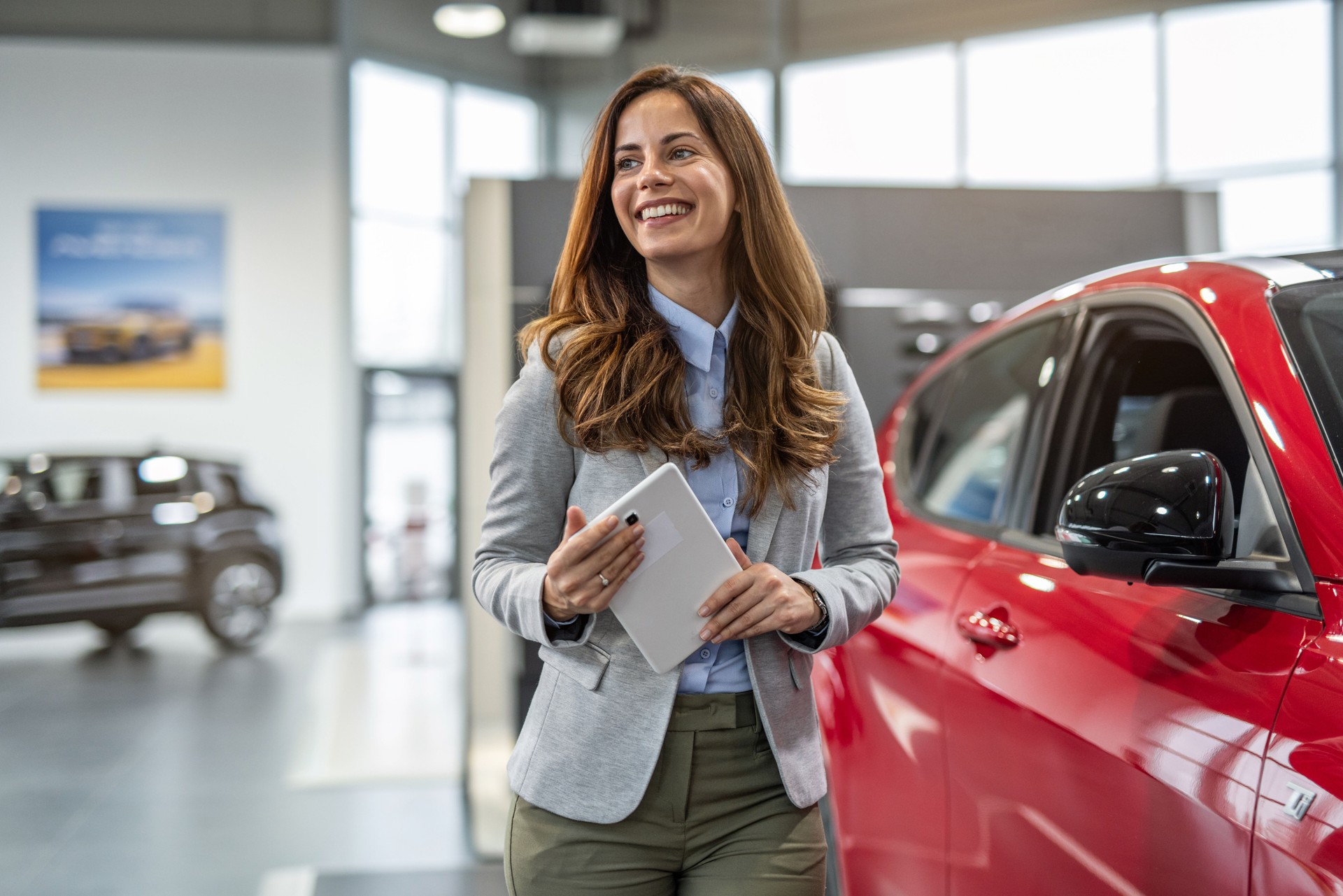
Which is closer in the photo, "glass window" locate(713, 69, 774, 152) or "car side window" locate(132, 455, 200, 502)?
"car side window" locate(132, 455, 200, 502)

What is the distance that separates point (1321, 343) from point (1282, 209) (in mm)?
8379

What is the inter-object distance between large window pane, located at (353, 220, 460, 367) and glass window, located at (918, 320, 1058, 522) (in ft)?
25.4

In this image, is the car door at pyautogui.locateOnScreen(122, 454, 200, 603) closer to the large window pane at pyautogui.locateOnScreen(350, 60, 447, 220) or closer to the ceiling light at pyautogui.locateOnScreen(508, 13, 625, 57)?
the large window pane at pyautogui.locateOnScreen(350, 60, 447, 220)

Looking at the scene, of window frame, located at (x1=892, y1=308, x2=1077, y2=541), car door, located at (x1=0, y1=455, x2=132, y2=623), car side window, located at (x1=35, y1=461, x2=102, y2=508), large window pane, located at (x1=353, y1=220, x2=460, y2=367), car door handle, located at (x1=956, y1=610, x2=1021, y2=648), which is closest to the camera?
car door handle, located at (x1=956, y1=610, x2=1021, y2=648)

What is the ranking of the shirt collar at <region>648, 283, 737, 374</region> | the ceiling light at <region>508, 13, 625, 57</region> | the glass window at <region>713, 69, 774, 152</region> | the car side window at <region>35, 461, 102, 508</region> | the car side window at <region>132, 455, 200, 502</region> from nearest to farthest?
the shirt collar at <region>648, 283, 737, 374</region>
the car side window at <region>35, 461, 102, 508</region>
the car side window at <region>132, 455, 200, 502</region>
the ceiling light at <region>508, 13, 625, 57</region>
the glass window at <region>713, 69, 774, 152</region>

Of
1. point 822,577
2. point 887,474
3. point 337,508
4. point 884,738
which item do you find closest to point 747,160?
point 822,577

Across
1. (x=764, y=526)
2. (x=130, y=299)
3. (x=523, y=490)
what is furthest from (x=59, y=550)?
(x=764, y=526)

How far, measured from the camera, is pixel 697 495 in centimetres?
122

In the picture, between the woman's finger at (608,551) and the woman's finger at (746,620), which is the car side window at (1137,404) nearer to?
the woman's finger at (746,620)

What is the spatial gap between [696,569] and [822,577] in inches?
6.7

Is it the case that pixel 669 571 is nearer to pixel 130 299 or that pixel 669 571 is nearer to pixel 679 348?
pixel 679 348

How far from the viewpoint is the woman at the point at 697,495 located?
3.77 feet

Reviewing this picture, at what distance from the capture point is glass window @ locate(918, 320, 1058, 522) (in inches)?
74.2

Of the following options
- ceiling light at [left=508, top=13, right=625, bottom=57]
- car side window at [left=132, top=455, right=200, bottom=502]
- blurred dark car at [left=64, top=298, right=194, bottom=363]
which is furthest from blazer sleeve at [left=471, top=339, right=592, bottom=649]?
blurred dark car at [left=64, top=298, right=194, bottom=363]
